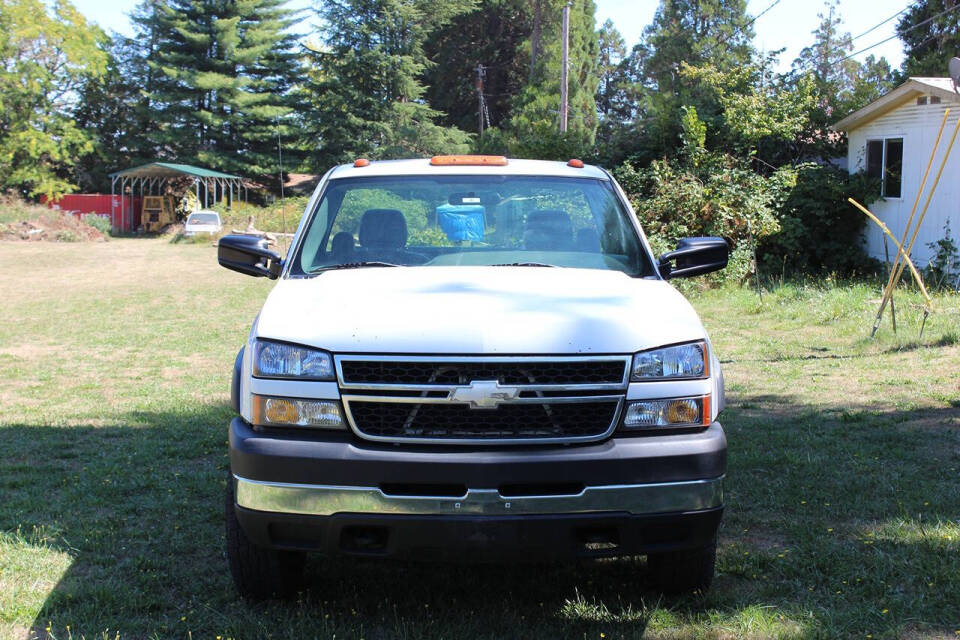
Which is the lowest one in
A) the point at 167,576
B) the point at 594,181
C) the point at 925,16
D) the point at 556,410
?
the point at 167,576

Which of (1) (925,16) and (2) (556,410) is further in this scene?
(1) (925,16)

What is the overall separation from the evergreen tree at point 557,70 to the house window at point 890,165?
26.0 meters

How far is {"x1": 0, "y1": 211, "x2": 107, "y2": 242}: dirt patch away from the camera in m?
35.4

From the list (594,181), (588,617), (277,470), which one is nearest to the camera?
(277,470)

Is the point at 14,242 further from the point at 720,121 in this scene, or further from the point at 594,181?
the point at 594,181

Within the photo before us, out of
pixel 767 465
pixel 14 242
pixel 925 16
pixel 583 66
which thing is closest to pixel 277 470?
pixel 767 465

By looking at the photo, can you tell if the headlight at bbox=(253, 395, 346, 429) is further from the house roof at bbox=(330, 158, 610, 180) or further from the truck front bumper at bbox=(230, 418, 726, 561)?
the house roof at bbox=(330, 158, 610, 180)

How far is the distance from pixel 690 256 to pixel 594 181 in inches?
27.4

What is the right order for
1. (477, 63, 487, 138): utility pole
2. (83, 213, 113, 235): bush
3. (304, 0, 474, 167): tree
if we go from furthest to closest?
(477, 63, 487, 138): utility pole → (304, 0, 474, 167): tree → (83, 213, 113, 235): bush

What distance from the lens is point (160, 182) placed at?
47344 mm

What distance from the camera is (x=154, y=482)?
18.4 feet

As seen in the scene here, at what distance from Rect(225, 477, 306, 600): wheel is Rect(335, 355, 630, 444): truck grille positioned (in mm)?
727

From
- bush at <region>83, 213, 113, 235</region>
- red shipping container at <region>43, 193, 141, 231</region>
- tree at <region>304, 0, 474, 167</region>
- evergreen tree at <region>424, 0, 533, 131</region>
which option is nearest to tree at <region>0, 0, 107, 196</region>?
red shipping container at <region>43, 193, 141, 231</region>

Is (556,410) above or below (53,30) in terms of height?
below
